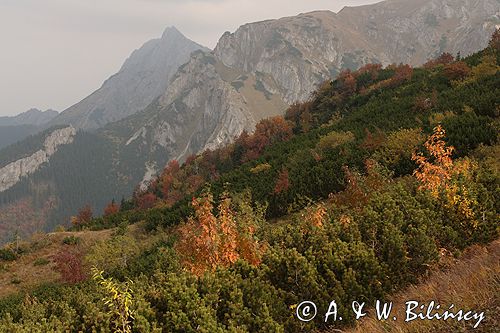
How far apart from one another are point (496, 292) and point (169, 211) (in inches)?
1226

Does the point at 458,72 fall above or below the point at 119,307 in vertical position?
Answer: above

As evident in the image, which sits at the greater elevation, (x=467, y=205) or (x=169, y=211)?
(x=467, y=205)

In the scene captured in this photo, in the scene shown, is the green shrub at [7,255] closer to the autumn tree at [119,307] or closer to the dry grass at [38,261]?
the dry grass at [38,261]

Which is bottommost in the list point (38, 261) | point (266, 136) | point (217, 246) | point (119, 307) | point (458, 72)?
point (38, 261)

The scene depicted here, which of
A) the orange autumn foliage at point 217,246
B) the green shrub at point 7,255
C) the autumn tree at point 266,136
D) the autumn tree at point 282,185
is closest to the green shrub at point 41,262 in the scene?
the green shrub at point 7,255

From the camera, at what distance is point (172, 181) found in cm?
6481

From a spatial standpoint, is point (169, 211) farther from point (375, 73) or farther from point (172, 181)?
point (375, 73)

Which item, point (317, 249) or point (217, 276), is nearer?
point (217, 276)

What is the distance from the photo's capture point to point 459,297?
5.65m

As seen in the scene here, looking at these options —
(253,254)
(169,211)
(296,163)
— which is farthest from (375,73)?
(253,254)

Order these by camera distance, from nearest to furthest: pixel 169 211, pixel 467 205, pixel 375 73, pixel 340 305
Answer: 1. pixel 340 305
2. pixel 467 205
3. pixel 169 211
4. pixel 375 73

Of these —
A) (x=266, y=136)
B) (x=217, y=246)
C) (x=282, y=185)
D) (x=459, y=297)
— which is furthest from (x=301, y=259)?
(x=266, y=136)

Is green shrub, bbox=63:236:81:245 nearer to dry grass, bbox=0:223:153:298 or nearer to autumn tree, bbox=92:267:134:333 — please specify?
dry grass, bbox=0:223:153:298

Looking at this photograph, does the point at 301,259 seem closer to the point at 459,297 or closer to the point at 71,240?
the point at 459,297
